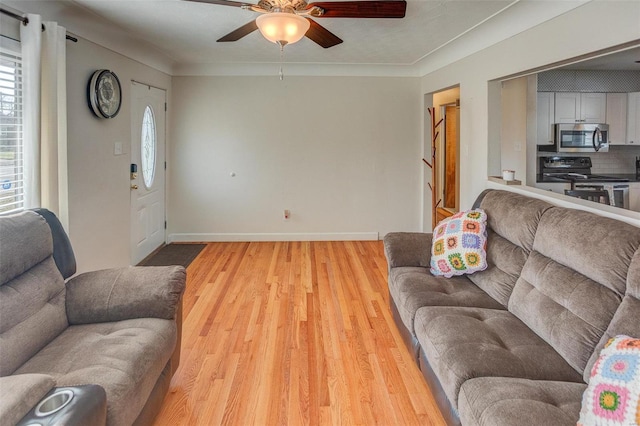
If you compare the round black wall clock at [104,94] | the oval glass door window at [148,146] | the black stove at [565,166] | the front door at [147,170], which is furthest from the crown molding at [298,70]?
the black stove at [565,166]

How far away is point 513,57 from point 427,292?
84.1 inches

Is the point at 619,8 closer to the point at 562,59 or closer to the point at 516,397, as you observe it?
the point at 562,59

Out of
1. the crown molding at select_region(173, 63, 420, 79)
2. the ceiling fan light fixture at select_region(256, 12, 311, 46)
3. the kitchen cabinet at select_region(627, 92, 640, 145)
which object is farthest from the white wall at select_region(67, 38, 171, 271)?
the kitchen cabinet at select_region(627, 92, 640, 145)

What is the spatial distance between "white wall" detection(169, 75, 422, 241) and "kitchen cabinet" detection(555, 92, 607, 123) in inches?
71.0

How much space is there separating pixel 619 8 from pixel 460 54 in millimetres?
2193

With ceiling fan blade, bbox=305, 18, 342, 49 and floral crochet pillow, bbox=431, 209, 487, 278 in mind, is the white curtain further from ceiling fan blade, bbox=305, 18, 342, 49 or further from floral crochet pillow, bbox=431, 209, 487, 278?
floral crochet pillow, bbox=431, 209, 487, 278

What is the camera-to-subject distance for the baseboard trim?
6004 mm

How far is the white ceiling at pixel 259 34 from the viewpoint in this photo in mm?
3152

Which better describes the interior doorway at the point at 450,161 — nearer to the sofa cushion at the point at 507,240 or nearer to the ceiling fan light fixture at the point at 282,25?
the sofa cushion at the point at 507,240

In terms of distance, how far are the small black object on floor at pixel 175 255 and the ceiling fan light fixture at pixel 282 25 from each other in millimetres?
3202

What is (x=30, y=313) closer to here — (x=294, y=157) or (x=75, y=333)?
(x=75, y=333)

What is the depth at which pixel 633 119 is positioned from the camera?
18.2ft

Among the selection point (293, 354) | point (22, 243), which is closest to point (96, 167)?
point (22, 243)

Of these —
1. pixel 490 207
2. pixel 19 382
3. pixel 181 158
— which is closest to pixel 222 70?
pixel 181 158
